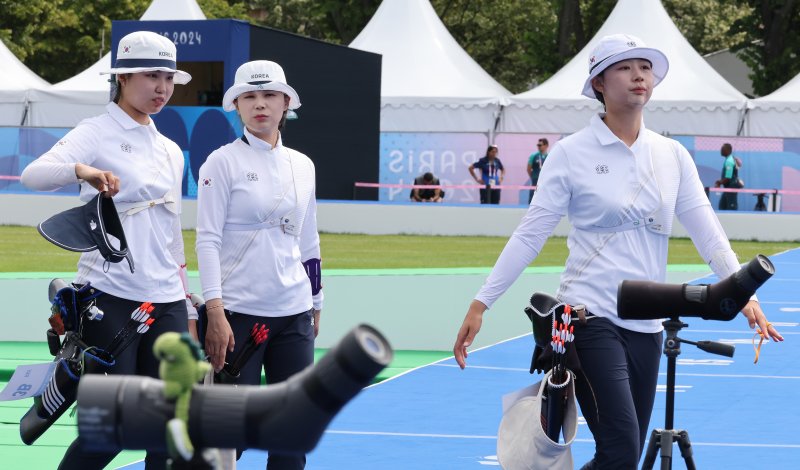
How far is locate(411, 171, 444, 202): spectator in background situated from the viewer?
30.5 m

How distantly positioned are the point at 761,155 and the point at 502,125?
6299 mm

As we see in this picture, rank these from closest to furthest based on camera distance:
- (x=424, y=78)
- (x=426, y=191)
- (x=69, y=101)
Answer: (x=426, y=191)
(x=69, y=101)
(x=424, y=78)

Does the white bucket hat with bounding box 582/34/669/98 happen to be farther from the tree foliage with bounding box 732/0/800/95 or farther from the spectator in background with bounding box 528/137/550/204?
the tree foliage with bounding box 732/0/800/95

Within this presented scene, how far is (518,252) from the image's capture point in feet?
18.0

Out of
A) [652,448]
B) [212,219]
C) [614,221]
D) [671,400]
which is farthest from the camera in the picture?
[212,219]

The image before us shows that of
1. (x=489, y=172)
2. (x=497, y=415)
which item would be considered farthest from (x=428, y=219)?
(x=497, y=415)

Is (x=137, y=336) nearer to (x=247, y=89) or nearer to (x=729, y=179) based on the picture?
(x=247, y=89)

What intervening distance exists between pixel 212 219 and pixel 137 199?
0.37m

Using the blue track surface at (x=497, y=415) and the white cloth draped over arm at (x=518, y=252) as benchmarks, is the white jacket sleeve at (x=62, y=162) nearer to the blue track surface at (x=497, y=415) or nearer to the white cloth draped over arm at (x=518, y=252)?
the white cloth draped over arm at (x=518, y=252)

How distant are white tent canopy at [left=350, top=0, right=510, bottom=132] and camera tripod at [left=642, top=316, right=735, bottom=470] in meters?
29.3

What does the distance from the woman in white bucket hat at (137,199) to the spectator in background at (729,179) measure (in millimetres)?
24423

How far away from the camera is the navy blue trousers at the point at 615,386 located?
513 cm

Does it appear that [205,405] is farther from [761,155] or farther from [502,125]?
[502,125]

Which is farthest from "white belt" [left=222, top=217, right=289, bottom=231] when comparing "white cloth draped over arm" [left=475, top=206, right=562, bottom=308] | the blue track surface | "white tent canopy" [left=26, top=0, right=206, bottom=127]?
"white tent canopy" [left=26, top=0, right=206, bottom=127]
